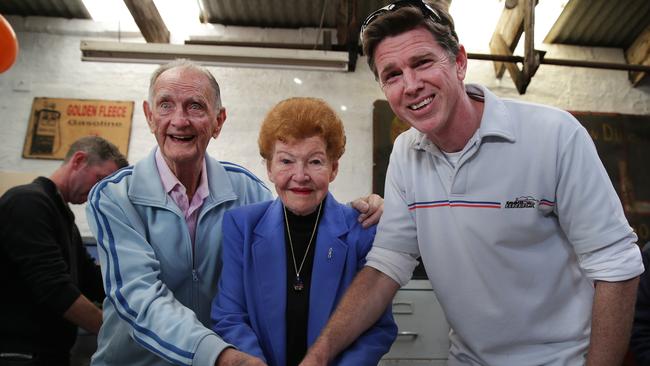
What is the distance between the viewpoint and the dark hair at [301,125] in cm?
134

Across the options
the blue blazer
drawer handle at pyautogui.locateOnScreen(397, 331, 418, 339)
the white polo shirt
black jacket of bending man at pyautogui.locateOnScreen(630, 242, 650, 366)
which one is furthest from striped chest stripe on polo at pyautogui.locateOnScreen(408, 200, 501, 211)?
drawer handle at pyautogui.locateOnScreen(397, 331, 418, 339)

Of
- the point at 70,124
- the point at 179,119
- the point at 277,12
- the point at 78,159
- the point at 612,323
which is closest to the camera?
the point at 612,323

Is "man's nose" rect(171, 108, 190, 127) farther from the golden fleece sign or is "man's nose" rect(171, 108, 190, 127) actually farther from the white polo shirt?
the golden fleece sign

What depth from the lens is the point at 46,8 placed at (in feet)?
15.4

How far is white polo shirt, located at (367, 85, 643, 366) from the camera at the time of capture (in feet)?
3.80

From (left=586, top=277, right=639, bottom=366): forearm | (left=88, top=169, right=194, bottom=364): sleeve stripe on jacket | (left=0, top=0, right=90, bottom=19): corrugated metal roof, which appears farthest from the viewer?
(left=0, top=0, right=90, bottom=19): corrugated metal roof

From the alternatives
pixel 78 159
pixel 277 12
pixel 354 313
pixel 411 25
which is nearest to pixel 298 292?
pixel 354 313

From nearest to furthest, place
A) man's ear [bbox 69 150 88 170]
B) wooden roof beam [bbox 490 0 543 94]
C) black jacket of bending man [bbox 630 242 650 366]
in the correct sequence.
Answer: black jacket of bending man [bbox 630 242 650 366]
man's ear [bbox 69 150 88 170]
wooden roof beam [bbox 490 0 543 94]

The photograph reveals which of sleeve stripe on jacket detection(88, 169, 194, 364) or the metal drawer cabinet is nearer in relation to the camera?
sleeve stripe on jacket detection(88, 169, 194, 364)

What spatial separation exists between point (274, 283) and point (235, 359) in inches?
9.9

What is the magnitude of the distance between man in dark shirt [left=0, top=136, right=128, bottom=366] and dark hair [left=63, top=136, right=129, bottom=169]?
43cm

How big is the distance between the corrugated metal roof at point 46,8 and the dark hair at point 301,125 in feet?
14.1

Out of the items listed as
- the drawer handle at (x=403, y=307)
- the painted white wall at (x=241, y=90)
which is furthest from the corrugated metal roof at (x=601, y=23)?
the drawer handle at (x=403, y=307)

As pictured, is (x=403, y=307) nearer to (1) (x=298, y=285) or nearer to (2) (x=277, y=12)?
(1) (x=298, y=285)
